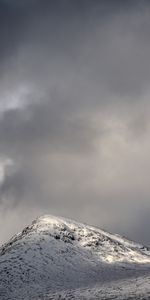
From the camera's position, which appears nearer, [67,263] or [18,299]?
[18,299]

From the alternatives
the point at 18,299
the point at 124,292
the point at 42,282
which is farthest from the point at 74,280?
the point at 124,292

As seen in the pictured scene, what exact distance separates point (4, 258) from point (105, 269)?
36.4 meters

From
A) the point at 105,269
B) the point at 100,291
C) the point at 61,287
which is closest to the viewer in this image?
the point at 100,291

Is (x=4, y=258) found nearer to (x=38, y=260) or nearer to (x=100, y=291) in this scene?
(x=38, y=260)

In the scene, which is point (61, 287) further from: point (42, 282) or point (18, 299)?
point (18, 299)

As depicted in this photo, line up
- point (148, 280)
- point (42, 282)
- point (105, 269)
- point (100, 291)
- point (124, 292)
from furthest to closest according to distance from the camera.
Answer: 1. point (105, 269)
2. point (42, 282)
3. point (148, 280)
4. point (100, 291)
5. point (124, 292)

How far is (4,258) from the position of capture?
179750 millimetres

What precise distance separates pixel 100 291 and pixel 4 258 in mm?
67473

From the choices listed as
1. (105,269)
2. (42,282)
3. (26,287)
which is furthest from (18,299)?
(105,269)

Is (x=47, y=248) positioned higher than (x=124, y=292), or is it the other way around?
(x=47, y=248)

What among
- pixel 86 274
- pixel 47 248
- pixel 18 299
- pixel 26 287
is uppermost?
pixel 47 248

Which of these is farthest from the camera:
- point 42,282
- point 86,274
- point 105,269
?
point 105,269

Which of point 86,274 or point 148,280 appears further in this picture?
point 86,274

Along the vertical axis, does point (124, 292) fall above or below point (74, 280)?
below
